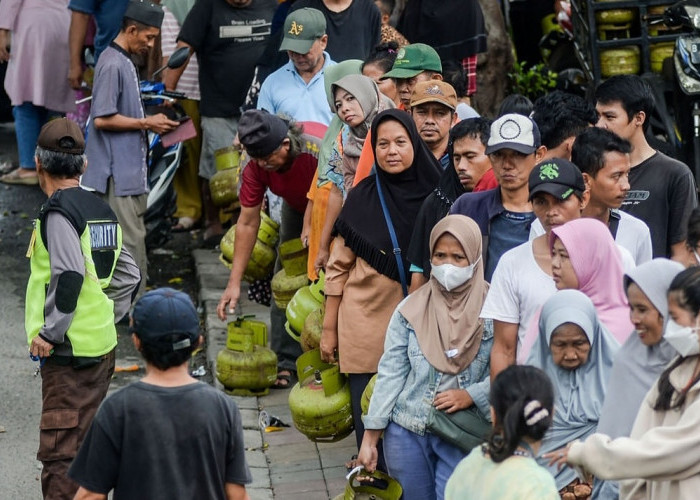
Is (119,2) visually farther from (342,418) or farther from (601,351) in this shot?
(601,351)

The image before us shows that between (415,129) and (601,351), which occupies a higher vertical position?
(415,129)

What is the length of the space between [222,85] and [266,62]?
96 centimetres

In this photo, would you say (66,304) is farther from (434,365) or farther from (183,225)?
(183,225)

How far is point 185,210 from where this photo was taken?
1144cm

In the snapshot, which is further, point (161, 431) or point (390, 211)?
point (390, 211)

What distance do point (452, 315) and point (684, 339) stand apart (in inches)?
54.8

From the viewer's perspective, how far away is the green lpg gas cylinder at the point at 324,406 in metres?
6.75

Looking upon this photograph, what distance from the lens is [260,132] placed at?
7324 millimetres

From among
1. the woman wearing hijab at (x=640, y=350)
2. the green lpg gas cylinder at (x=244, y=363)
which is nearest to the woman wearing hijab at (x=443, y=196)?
the woman wearing hijab at (x=640, y=350)

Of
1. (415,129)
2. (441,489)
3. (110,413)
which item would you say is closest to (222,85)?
(415,129)

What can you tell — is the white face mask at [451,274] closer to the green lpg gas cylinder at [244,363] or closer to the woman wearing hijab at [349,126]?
the woman wearing hijab at [349,126]

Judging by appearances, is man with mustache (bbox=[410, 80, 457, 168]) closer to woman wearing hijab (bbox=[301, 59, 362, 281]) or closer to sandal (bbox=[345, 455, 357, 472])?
woman wearing hijab (bbox=[301, 59, 362, 281])

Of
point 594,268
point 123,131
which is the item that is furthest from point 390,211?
point 123,131

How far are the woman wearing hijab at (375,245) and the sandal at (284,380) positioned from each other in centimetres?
190
